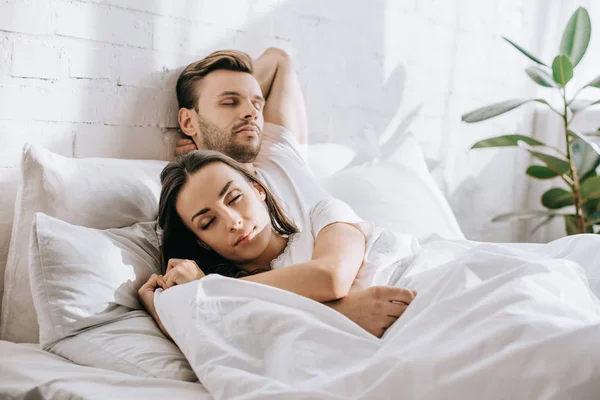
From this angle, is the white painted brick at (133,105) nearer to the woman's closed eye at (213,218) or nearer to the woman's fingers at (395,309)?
the woman's closed eye at (213,218)

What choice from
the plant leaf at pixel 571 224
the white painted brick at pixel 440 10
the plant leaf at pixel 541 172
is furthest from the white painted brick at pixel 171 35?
the plant leaf at pixel 571 224

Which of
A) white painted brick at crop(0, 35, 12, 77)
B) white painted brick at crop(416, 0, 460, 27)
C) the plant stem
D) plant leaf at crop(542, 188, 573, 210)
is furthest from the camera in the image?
plant leaf at crop(542, 188, 573, 210)

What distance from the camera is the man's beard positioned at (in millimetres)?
1720

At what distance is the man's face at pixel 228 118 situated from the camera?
5.66 ft

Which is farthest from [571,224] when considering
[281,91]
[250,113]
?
[250,113]

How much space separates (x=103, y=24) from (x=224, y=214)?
632 mm

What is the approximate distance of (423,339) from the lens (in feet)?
2.89

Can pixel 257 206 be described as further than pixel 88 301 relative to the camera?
Yes

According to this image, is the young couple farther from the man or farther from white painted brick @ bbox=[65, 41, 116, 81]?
white painted brick @ bbox=[65, 41, 116, 81]

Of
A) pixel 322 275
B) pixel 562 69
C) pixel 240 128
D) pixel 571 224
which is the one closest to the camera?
pixel 322 275

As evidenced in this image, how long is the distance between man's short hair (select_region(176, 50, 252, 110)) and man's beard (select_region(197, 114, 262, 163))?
79 mm

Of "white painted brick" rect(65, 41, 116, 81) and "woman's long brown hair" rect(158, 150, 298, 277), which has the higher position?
"white painted brick" rect(65, 41, 116, 81)

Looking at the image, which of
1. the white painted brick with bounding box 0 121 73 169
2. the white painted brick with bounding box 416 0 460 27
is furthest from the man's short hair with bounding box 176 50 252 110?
the white painted brick with bounding box 416 0 460 27

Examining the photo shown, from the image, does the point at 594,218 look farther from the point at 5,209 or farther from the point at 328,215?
the point at 5,209
